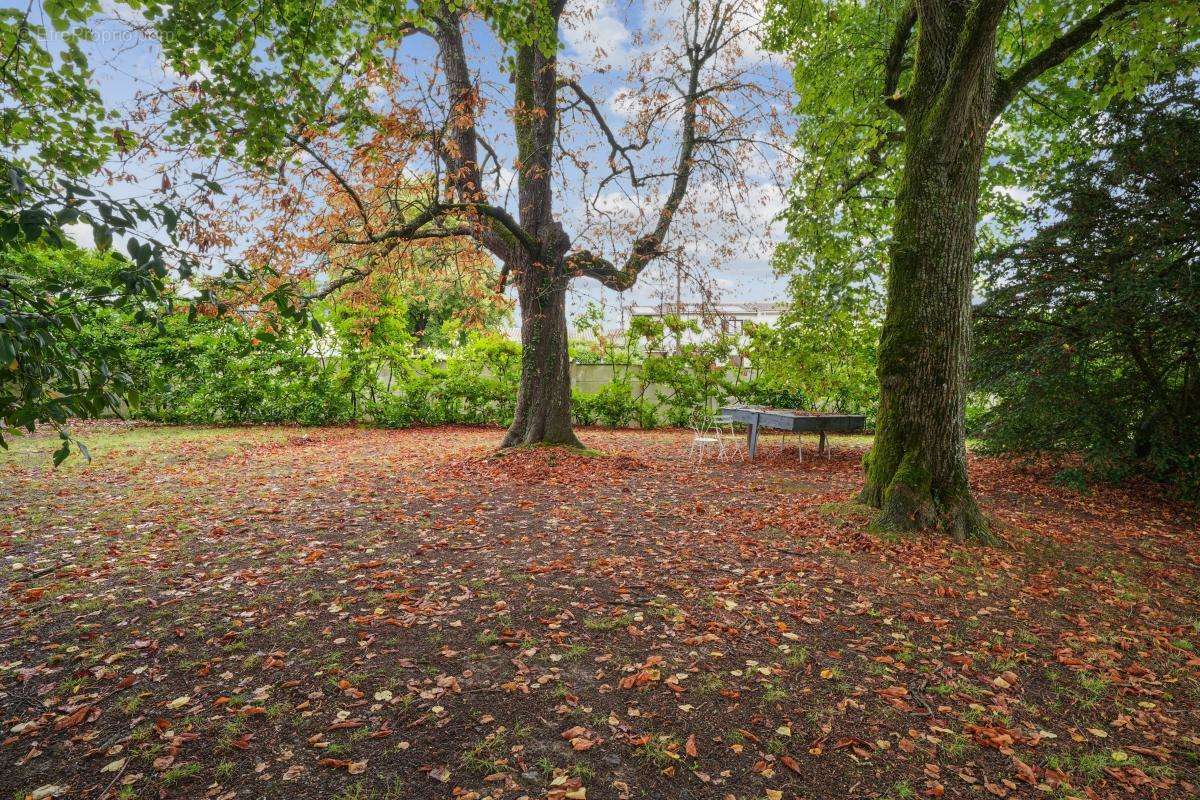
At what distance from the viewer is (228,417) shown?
543 inches

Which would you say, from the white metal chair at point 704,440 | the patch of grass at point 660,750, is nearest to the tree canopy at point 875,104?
the white metal chair at point 704,440

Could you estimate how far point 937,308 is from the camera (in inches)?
215

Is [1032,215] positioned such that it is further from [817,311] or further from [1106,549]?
[1106,549]

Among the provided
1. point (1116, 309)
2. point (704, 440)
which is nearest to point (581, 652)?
point (704, 440)

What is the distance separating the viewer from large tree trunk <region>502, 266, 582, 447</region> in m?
9.20

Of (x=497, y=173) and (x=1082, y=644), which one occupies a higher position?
(x=497, y=173)

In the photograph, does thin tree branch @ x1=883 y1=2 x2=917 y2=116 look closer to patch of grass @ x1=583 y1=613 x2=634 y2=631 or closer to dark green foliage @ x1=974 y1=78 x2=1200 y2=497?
dark green foliage @ x1=974 y1=78 x2=1200 y2=497

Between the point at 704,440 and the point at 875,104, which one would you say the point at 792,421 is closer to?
the point at 704,440

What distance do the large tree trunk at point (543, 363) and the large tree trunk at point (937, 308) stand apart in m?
5.14

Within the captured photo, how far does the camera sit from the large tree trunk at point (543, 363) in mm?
9203

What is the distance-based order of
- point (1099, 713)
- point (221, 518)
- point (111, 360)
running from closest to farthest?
point (111, 360) → point (1099, 713) → point (221, 518)

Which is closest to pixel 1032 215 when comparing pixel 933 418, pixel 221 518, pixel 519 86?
pixel 933 418

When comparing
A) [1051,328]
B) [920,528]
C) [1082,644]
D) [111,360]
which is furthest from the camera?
[1051,328]

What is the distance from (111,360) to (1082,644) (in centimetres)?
549
